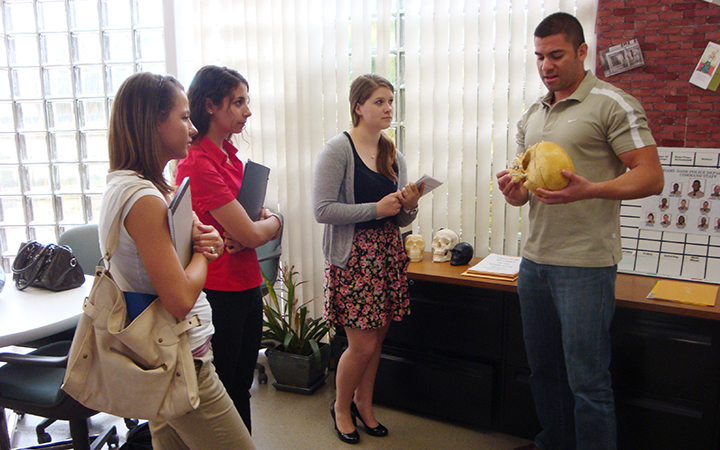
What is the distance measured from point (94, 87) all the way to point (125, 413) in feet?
10.1

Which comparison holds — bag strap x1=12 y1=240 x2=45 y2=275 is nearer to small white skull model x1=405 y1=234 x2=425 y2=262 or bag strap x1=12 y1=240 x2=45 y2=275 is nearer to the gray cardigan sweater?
the gray cardigan sweater

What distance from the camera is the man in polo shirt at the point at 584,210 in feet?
5.41

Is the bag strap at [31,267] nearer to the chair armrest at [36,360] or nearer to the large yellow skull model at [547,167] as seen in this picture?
the chair armrest at [36,360]

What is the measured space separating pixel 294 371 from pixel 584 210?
6.16 ft

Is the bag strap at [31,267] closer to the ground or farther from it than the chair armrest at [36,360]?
farther from it

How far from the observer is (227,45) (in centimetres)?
338

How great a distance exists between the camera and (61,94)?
3.64m

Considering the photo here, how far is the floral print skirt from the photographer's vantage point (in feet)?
7.28

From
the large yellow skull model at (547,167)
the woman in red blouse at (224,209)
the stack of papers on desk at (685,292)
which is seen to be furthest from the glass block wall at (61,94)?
the stack of papers on desk at (685,292)

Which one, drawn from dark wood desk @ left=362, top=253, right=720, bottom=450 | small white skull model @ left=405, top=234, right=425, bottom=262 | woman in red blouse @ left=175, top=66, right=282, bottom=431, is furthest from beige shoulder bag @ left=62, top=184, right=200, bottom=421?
Answer: small white skull model @ left=405, top=234, right=425, bottom=262

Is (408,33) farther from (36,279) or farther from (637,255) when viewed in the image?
(36,279)

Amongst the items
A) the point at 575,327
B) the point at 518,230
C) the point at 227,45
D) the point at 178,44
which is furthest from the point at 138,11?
the point at 575,327

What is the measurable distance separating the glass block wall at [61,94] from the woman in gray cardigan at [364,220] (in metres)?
2.01

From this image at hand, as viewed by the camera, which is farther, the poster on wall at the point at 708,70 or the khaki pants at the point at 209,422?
the poster on wall at the point at 708,70
